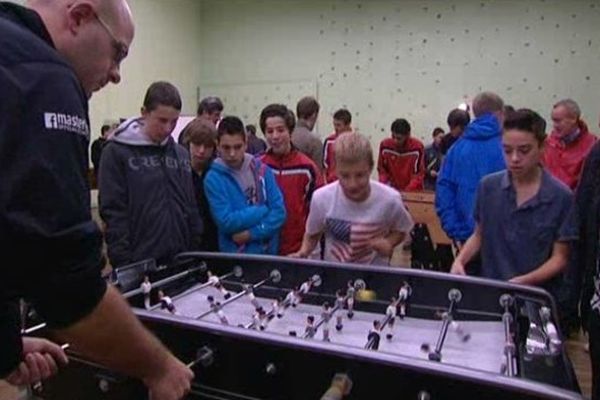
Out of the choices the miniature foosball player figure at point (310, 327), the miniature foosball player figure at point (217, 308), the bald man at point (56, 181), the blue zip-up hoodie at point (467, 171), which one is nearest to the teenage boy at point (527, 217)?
the miniature foosball player figure at point (310, 327)


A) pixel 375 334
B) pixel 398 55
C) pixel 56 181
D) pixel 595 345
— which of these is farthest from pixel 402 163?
pixel 56 181

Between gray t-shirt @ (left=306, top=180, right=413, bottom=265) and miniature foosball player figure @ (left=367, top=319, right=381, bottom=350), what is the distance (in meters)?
0.60

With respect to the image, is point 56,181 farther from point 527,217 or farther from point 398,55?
point 398,55

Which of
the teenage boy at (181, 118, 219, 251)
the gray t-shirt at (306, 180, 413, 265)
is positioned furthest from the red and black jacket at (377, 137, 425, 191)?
the gray t-shirt at (306, 180, 413, 265)

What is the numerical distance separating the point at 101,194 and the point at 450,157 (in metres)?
2.00

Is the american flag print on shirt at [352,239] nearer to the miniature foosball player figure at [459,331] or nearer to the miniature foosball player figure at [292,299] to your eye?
the miniature foosball player figure at [292,299]

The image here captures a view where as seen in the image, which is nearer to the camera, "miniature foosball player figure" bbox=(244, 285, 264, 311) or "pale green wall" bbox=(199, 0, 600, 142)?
"miniature foosball player figure" bbox=(244, 285, 264, 311)

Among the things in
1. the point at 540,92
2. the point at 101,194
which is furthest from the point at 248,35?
the point at 101,194

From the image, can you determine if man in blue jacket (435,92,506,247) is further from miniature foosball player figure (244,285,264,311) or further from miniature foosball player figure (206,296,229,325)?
miniature foosball player figure (206,296,229,325)

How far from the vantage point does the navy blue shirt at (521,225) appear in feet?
6.95

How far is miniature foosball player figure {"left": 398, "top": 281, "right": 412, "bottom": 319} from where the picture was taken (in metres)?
1.92

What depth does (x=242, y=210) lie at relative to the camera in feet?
9.34

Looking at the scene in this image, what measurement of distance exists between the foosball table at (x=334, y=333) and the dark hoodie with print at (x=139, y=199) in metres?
0.22

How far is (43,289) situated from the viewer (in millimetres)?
924
